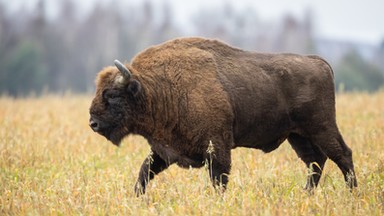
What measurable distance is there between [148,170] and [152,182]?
261 millimetres

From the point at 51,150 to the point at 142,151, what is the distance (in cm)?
140

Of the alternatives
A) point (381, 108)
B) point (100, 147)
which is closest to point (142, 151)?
point (100, 147)

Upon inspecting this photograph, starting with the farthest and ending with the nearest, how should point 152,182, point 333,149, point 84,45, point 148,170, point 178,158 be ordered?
point 84,45 < point 333,149 < point 152,182 < point 148,170 < point 178,158

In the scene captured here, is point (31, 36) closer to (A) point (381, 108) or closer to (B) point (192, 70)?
(A) point (381, 108)

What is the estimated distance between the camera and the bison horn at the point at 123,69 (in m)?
6.97

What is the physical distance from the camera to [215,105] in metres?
7.22

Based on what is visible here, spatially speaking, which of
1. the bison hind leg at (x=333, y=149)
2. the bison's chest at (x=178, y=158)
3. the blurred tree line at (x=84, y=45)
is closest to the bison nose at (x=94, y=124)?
the bison's chest at (x=178, y=158)

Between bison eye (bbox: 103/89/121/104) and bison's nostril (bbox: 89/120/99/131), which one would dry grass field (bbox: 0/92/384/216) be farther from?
bison eye (bbox: 103/89/121/104)

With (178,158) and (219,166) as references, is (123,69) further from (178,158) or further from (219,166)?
(219,166)

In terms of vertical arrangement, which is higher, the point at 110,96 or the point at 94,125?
the point at 110,96

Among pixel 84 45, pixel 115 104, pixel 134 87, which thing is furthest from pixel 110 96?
pixel 84 45

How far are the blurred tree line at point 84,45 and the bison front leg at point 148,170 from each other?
85.6 feet

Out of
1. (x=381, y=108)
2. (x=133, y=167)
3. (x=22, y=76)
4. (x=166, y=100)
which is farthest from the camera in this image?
(x=22, y=76)

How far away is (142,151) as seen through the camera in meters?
9.84
